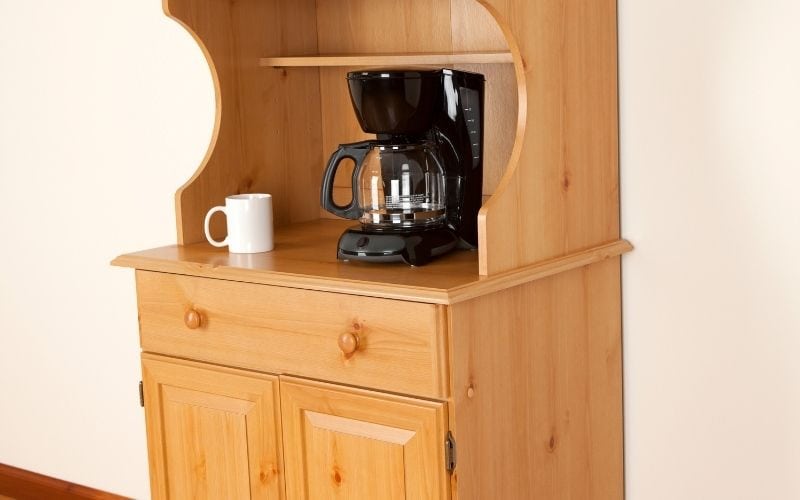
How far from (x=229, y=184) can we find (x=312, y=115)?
0.26 m

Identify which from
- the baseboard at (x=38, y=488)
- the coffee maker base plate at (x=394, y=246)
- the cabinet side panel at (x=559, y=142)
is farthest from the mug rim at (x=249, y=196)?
the baseboard at (x=38, y=488)

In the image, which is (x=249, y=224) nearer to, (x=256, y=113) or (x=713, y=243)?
(x=256, y=113)

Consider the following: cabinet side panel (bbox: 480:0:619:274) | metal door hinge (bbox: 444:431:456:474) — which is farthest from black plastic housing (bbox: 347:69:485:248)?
metal door hinge (bbox: 444:431:456:474)

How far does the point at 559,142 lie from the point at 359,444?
21.9 inches

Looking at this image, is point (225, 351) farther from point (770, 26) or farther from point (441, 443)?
point (770, 26)

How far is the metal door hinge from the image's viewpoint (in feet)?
5.08

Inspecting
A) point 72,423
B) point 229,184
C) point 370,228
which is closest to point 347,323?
point 370,228

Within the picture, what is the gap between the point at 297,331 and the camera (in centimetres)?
171

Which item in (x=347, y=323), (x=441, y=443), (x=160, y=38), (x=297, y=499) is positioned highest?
(x=160, y=38)

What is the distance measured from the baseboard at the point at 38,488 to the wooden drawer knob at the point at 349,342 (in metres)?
1.46

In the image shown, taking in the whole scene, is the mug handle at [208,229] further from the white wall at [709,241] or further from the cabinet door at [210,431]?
the white wall at [709,241]

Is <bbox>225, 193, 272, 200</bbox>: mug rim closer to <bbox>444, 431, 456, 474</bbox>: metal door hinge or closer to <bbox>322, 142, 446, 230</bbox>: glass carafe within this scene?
<bbox>322, 142, 446, 230</bbox>: glass carafe

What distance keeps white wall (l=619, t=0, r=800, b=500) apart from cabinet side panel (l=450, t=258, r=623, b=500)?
8cm

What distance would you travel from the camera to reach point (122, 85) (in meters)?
2.66
